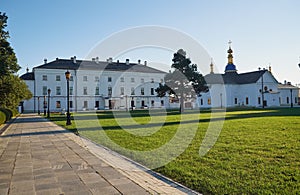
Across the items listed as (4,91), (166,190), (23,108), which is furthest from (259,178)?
(23,108)

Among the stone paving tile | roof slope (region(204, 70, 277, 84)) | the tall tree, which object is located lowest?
the stone paving tile

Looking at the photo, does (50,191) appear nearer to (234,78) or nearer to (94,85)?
(94,85)

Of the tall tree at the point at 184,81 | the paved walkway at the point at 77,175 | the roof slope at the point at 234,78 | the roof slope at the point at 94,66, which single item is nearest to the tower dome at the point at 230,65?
the roof slope at the point at 234,78

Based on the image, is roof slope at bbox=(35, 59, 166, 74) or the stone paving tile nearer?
the stone paving tile

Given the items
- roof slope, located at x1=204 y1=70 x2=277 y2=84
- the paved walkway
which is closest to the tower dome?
roof slope, located at x1=204 y1=70 x2=277 y2=84

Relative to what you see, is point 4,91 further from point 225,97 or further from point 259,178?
point 225,97

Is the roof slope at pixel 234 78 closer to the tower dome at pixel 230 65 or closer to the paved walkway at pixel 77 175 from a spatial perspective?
the tower dome at pixel 230 65

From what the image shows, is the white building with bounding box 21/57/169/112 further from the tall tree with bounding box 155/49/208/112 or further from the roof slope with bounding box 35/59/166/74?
the tall tree with bounding box 155/49/208/112

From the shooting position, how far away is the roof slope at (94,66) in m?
62.6

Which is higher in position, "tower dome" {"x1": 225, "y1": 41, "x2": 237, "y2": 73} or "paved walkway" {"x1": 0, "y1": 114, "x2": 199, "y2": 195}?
"tower dome" {"x1": 225, "y1": 41, "x2": 237, "y2": 73}

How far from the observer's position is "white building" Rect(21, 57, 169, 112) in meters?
60.6

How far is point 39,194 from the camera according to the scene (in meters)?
4.88

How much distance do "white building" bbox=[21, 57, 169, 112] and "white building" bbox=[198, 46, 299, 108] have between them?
12131 mm

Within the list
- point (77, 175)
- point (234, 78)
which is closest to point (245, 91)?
point (234, 78)
